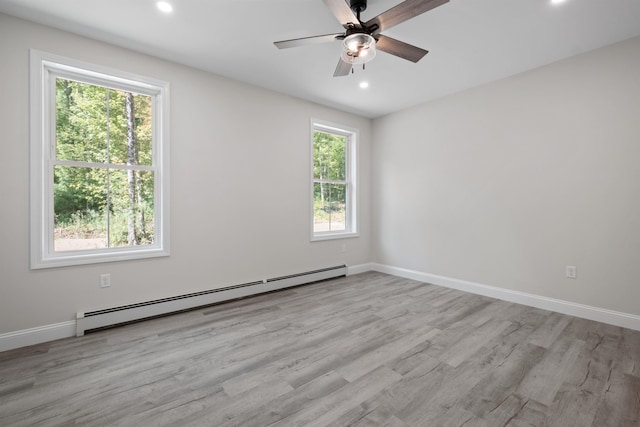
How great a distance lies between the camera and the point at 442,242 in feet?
14.1

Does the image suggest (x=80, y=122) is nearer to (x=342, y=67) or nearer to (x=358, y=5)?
(x=342, y=67)

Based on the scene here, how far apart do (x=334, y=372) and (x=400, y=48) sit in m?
2.56

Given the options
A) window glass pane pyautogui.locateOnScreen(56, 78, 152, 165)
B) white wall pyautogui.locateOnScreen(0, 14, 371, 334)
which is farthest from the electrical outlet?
window glass pane pyautogui.locateOnScreen(56, 78, 152, 165)

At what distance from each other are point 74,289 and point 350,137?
4350mm

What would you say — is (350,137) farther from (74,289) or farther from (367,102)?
(74,289)

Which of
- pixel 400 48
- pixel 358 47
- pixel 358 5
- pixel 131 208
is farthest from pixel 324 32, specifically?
pixel 131 208

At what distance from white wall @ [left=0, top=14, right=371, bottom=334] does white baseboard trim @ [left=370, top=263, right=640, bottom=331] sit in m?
1.28

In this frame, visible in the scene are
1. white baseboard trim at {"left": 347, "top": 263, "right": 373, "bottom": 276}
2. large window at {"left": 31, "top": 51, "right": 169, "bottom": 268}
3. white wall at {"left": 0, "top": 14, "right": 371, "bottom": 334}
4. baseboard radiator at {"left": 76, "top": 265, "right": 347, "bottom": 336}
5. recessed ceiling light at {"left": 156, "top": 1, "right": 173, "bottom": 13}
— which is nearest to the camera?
recessed ceiling light at {"left": 156, "top": 1, "right": 173, "bottom": 13}

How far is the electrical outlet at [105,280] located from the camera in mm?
2791

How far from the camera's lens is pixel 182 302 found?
10.5 feet

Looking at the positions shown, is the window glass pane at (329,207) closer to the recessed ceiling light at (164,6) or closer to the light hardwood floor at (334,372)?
the light hardwood floor at (334,372)

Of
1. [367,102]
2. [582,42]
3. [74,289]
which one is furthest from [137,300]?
[582,42]

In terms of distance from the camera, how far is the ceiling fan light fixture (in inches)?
83.5

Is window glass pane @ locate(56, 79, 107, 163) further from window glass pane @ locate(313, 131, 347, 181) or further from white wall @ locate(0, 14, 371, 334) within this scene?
window glass pane @ locate(313, 131, 347, 181)
